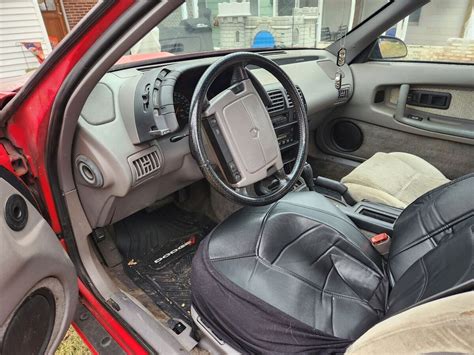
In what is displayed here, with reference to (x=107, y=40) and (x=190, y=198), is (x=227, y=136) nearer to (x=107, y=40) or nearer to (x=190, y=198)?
(x=107, y=40)

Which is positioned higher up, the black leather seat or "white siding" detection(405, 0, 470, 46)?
"white siding" detection(405, 0, 470, 46)

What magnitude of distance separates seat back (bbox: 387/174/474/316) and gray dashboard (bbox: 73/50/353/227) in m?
0.67

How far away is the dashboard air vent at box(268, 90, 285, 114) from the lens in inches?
55.7

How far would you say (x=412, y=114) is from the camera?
2174 mm

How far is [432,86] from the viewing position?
2.05m

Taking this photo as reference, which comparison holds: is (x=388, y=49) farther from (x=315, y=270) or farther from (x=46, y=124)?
(x=46, y=124)

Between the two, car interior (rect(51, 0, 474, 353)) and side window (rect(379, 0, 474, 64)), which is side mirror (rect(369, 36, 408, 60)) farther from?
car interior (rect(51, 0, 474, 353))

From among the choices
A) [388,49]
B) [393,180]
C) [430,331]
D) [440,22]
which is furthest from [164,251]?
[440,22]

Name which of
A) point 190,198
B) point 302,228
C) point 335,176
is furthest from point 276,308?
point 335,176

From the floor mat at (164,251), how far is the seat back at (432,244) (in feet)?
2.60

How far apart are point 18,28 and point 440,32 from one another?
6472 millimetres

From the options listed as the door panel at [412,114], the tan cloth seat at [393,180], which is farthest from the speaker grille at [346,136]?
the tan cloth seat at [393,180]

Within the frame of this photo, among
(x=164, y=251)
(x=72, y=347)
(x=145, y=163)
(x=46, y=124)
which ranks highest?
(x=46, y=124)

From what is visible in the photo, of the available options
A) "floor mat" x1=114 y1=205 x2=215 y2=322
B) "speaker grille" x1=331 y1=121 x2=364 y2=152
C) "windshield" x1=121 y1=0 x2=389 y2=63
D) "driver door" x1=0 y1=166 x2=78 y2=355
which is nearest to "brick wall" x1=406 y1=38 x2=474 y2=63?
"windshield" x1=121 y1=0 x2=389 y2=63
